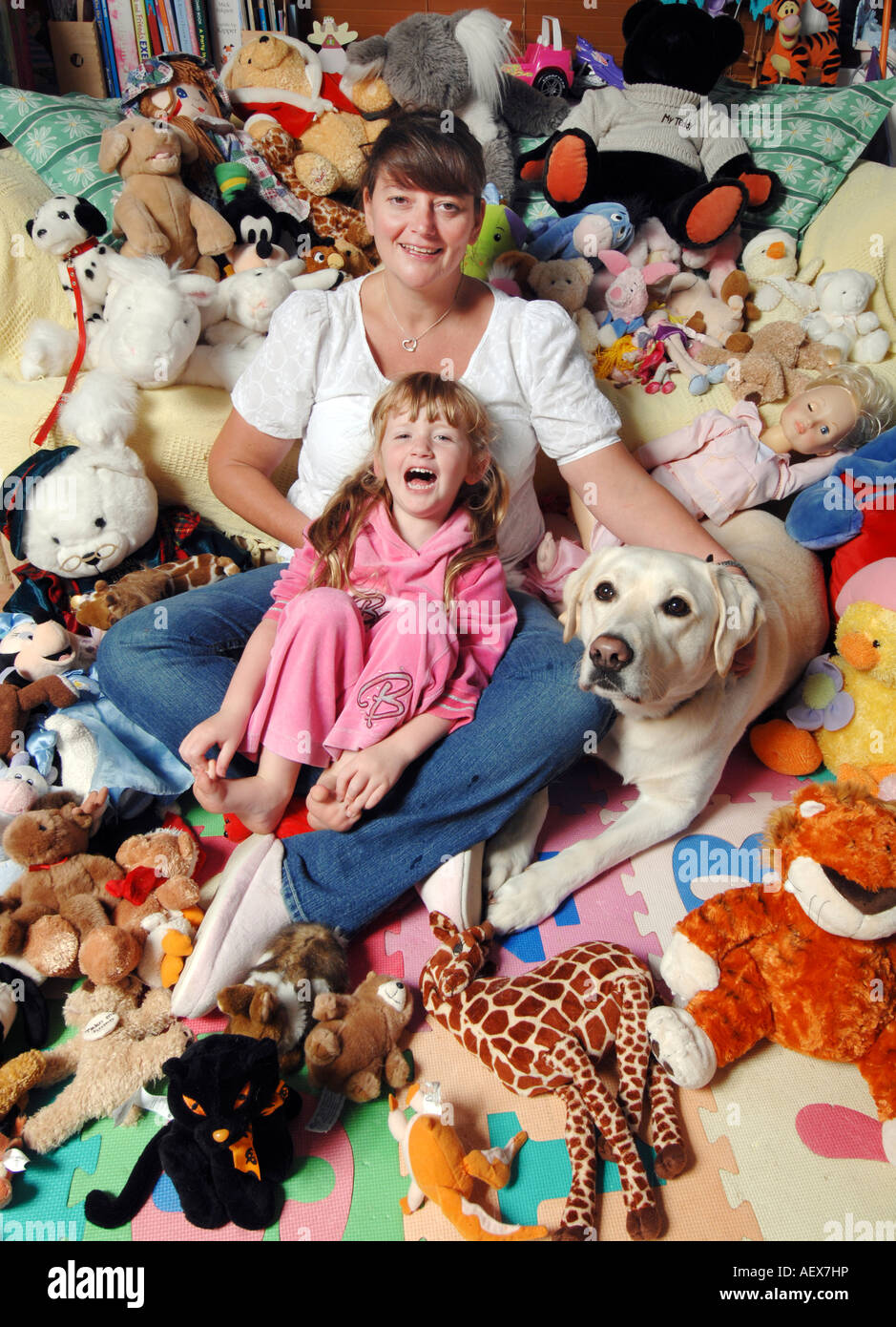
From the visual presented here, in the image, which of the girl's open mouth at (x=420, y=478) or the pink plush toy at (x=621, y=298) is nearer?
the girl's open mouth at (x=420, y=478)

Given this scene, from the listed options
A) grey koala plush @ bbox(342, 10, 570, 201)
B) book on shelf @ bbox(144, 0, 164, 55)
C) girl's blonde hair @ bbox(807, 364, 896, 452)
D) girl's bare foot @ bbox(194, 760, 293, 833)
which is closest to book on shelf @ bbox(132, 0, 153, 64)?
book on shelf @ bbox(144, 0, 164, 55)

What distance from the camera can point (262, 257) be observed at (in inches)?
84.1

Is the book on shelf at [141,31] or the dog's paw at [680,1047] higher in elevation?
the book on shelf at [141,31]

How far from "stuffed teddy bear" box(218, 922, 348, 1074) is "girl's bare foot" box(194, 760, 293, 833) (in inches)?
7.4

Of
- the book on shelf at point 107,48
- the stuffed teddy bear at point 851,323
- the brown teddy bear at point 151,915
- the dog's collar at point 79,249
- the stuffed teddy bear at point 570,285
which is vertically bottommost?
the brown teddy bear at point 151,915

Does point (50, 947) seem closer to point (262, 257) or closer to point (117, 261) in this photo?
point (117, 261)

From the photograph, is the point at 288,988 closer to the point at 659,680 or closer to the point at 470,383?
the point at 659,680

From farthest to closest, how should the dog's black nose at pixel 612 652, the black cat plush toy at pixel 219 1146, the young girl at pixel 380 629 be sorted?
1. the young girl at pixel 380 629
2. the dog's black nose at pixel 612 652
3. the black cat plush toy at pixel 219 1146

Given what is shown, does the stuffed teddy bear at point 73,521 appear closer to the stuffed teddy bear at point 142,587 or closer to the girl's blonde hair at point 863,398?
the stuffed teddy bear at point 142,587

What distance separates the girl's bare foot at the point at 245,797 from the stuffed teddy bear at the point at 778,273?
6.50 feet

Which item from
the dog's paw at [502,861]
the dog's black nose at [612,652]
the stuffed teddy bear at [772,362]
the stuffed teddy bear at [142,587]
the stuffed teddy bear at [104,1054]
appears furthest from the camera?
the stuffed teddy bear at [772,362]

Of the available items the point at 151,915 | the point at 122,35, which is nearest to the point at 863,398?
the point at 151,915

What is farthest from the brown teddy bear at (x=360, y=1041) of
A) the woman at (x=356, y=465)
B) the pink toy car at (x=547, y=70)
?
the pink toy car at (x=547, y=70)

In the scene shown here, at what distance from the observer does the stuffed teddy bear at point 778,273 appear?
233 centimetres
